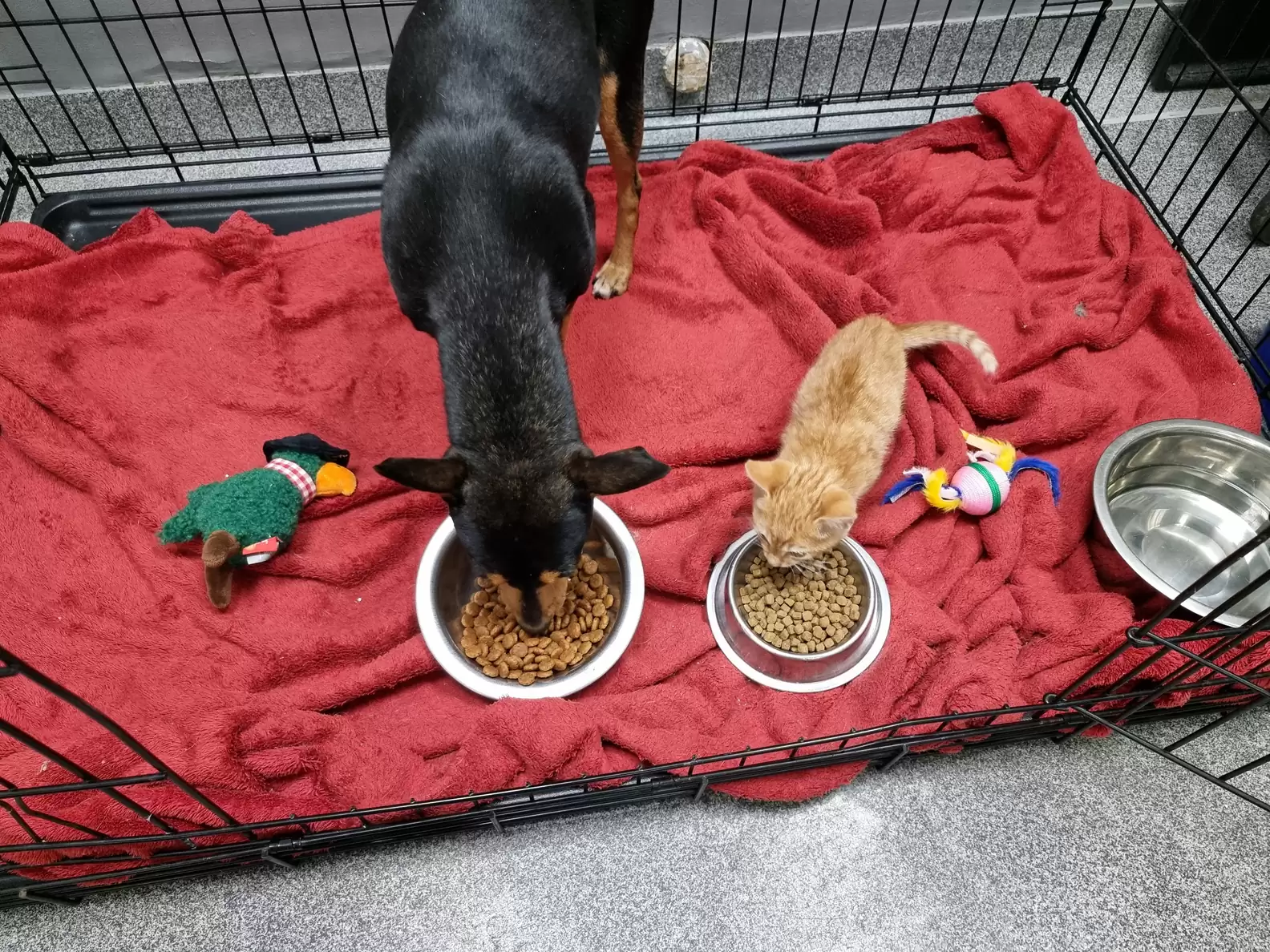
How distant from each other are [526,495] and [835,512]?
73 cm

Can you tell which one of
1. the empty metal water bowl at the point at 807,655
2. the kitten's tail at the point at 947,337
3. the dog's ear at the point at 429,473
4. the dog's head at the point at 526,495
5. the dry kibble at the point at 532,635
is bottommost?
the empty metal water bowl at the point at 807,655

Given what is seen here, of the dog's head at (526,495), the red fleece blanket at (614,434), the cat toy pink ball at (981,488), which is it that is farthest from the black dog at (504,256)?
the cat toy pink ball at (981,488)

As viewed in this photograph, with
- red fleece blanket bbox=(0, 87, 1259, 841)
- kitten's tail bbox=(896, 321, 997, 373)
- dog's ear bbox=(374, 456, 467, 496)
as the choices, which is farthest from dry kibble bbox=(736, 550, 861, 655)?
dog's ear bbox=(374, 456, 467, 496)

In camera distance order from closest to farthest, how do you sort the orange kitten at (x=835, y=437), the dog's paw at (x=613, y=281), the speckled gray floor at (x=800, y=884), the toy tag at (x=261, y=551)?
the speckled gray floor at (x=800, y=884) → the orange kitten at (x=835, y=437) → the toy tag at (x=261, y=551) → the dog's paw at (x=613, y=281)

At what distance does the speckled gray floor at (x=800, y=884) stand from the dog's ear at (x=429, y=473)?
0.92m

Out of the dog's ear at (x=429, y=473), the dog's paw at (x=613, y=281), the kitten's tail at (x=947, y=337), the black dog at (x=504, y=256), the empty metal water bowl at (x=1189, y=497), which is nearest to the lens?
the dog's ear at (x=429, y=473)

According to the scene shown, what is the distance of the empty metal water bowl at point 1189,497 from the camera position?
2.18 metres

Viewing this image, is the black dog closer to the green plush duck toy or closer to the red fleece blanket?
the red fleece blanket

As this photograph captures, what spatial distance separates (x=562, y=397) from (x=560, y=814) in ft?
3.33

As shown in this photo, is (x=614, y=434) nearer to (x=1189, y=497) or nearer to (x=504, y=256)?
(x=504, y=256)

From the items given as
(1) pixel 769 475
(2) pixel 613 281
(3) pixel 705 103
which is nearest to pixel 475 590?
(1) pixel 769 475

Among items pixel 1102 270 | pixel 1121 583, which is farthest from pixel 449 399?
pixel 1102 270

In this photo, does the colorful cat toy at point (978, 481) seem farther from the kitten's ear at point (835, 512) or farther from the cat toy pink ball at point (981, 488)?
the kitten's ear at point (835, 512)

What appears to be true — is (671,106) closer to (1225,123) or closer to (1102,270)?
(1102,270)
